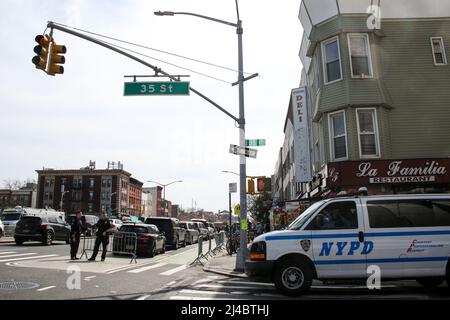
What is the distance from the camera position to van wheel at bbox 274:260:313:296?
8.61 meters

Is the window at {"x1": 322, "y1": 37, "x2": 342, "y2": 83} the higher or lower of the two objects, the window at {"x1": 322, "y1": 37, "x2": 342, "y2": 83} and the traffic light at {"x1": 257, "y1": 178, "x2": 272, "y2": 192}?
the higher

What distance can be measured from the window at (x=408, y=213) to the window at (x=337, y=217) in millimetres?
347

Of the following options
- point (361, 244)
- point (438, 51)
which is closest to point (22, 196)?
point (438, 51)

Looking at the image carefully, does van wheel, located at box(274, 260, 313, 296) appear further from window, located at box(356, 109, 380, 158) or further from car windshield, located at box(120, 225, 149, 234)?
car windshield, located at box(120, 225, 149, 234)

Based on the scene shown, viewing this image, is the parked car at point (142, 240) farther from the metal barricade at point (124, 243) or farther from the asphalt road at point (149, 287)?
the asphalt road at point (149, 287)

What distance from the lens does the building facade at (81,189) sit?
101m

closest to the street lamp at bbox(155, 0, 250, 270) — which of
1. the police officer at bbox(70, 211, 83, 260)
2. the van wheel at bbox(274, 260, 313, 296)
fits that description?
the van wheel at bbox(274, 260, 313, 296)

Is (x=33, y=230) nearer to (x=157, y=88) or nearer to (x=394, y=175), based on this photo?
(x=157, y=88)

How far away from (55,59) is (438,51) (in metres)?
15.4

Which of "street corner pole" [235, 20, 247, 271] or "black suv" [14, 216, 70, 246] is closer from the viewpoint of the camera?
"street corner pole" [235, 20, 247, 271]

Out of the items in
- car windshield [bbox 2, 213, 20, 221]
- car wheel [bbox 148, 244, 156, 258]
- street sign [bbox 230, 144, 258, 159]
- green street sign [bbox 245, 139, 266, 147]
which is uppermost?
green street sign [bbox 245, 139, 266, 147]

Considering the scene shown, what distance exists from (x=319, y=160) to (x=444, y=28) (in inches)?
308

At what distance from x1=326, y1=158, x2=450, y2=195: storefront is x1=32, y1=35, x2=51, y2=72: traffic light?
34.5 feet
